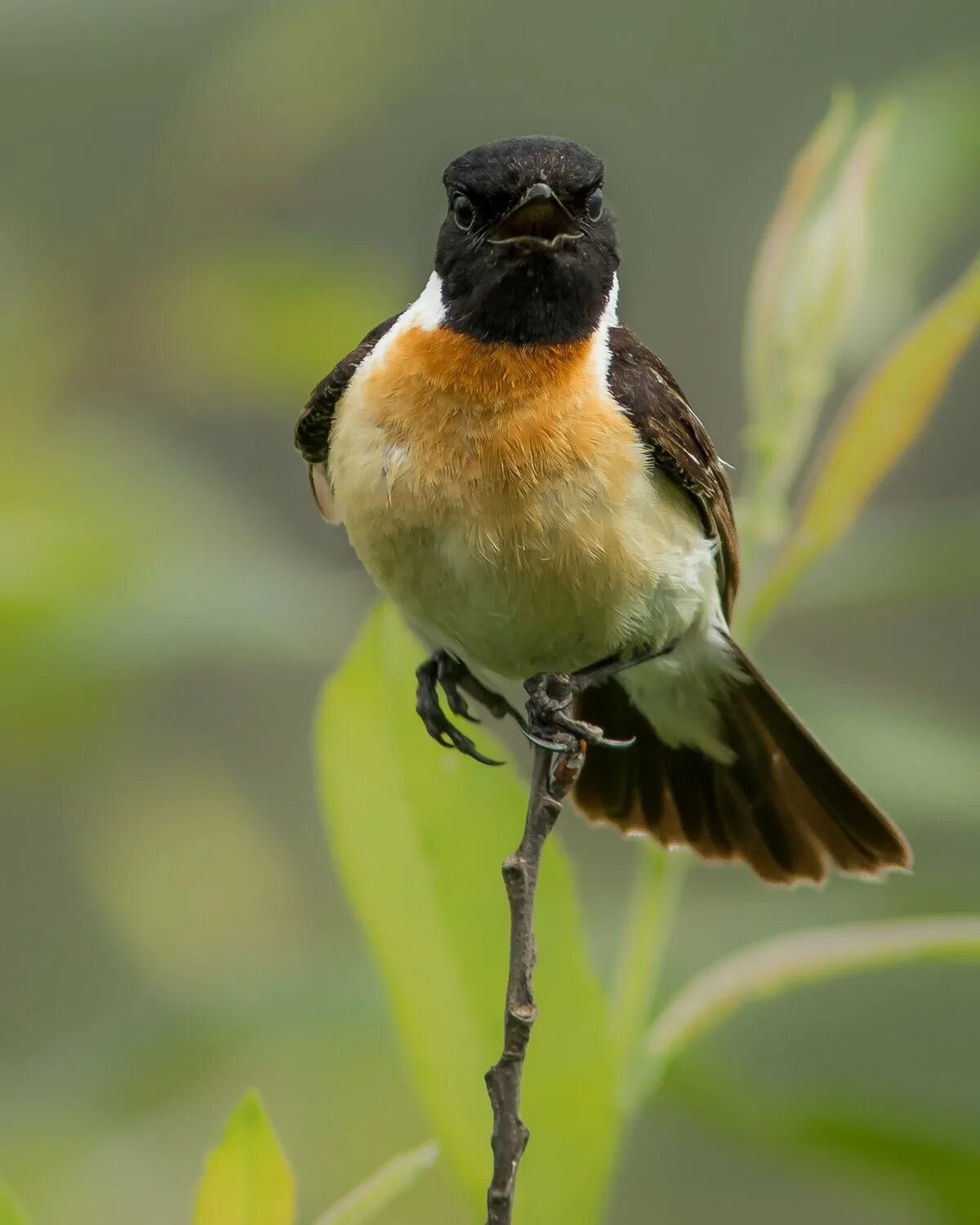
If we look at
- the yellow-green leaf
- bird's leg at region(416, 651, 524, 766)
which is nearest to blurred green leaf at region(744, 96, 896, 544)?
the yellow-green leaf

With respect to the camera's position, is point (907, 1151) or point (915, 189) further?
point (915, 189)

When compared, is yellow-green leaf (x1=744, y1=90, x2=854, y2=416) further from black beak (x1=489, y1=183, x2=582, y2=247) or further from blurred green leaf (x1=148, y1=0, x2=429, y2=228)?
blurred green leaf (x1=148, y1=0, x2=429, y2=228)

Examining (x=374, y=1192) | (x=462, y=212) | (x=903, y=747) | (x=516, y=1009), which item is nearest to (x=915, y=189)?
(x=462, y=212)

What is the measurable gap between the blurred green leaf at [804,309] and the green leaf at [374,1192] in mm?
1043

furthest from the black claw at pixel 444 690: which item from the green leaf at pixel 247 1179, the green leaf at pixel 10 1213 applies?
the green leaf at pixel 10 1213

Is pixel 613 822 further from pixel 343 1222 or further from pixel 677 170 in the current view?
pixel 677 170

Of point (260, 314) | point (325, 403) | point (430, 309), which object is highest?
point (260, 314)

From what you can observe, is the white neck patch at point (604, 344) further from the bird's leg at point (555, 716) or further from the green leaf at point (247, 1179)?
the green leaf at point (247, 1179)

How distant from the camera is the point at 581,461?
282 cm

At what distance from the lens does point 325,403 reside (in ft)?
10.2

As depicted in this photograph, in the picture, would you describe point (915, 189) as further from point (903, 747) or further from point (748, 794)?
point (748, 794)

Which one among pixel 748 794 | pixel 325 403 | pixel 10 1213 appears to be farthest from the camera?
pixel 748 794

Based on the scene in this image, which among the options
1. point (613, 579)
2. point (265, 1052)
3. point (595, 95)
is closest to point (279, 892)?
point (265, 1052)

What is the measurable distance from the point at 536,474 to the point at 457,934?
84 cm
